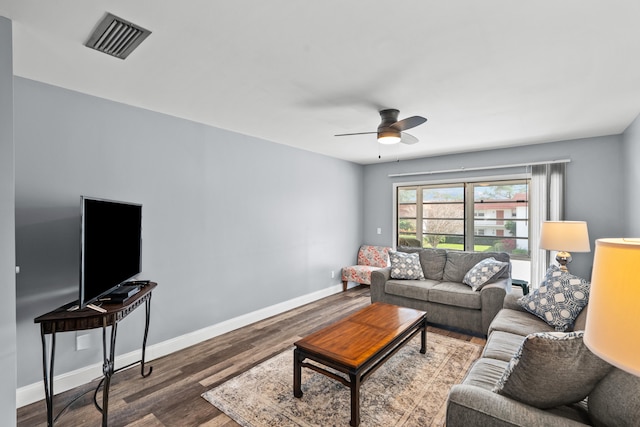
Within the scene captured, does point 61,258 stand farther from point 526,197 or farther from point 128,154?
point 526,197

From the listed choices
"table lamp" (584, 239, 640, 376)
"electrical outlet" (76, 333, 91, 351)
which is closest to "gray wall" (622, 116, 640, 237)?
"table lamp" (584, 239, 640, 376)

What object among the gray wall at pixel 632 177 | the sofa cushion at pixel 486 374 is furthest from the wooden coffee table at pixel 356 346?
the gray wall at pixel 632 177

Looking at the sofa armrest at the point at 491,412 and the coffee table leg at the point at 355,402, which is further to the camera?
the coffee table leg at the point at 355,402

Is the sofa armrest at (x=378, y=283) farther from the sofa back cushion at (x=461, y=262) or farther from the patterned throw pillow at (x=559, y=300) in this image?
the patterned throw pillow at (x=559, y=300)

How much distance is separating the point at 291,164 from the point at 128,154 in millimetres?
2254

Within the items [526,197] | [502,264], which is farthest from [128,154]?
[526,197]

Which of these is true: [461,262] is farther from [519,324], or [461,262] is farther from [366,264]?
[366,264]

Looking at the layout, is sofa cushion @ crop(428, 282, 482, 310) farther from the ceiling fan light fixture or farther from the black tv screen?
the black tv screen

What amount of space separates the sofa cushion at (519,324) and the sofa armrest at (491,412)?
1.28m

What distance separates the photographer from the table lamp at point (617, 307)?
2.21 feet

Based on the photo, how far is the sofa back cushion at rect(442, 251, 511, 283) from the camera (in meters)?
4.08

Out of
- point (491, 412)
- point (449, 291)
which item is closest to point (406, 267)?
point (449, 291)

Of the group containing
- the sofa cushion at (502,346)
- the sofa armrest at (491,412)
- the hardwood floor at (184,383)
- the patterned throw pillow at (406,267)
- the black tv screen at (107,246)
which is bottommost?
the hardwood floor at (184,383)

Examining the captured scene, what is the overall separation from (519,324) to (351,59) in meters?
2.58
